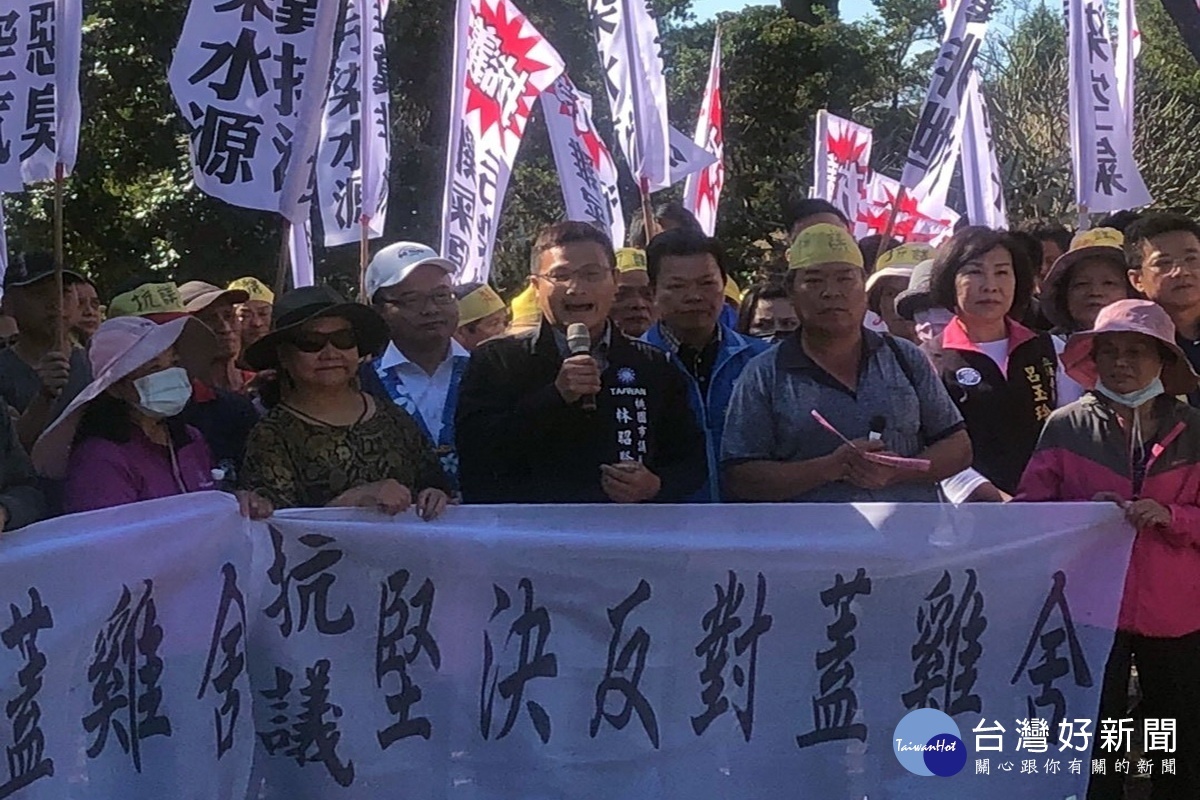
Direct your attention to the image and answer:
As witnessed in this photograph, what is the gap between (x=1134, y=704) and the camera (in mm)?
4242

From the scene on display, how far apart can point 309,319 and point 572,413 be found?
0.71 meters

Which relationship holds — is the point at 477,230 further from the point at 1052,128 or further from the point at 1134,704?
the point at 1052,128

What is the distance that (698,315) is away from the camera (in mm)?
4629

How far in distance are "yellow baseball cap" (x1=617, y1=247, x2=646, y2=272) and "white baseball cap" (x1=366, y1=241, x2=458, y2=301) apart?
0.74m

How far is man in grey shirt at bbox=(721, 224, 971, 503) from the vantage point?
3859 millimetres

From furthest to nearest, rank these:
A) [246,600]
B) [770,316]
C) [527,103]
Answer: [527,103], [770,316], [246,600]

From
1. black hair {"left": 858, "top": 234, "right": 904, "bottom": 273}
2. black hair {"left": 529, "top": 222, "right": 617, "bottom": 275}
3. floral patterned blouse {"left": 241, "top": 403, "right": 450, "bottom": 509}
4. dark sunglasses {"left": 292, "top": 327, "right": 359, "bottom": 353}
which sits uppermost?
black hair {"left": 858, "top": 234, "right": 904, "bottom": 273}

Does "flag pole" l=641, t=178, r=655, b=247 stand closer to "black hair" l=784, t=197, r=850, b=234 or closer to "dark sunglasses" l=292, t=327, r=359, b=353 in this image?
"black hair" l=784, t=197, r=850, b=234

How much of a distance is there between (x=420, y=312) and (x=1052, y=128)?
22.8 m

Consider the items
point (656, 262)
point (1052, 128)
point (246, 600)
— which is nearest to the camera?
point (246, 600)

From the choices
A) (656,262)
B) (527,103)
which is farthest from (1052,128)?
(656,262)

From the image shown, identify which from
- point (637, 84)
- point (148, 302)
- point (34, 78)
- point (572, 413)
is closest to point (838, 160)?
point (637, 84)

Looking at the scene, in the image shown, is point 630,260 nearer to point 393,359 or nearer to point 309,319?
point 393,359

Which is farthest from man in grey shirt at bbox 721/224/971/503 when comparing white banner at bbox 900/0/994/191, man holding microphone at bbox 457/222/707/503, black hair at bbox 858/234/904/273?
white banner at bbox 900/0/994/191
